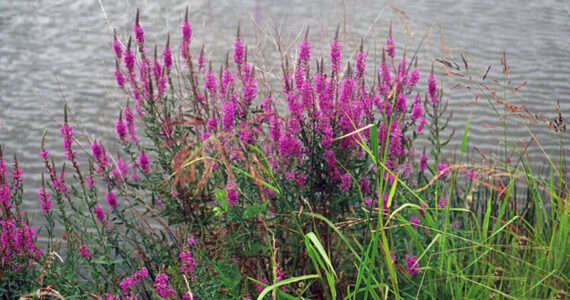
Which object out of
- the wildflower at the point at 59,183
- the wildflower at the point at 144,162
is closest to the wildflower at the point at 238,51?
the wildflower at the point at 144,162

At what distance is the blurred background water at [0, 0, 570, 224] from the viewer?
509cm

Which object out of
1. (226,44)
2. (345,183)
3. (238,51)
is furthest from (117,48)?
(226,44)

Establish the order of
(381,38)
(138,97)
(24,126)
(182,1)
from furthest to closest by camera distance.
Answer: (182,1), (381,38), (24,126), (138,97)

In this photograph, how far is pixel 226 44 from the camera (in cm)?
693

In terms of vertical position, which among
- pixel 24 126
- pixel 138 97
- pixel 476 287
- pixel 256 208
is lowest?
pixel 24 126

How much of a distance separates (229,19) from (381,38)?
233 cm

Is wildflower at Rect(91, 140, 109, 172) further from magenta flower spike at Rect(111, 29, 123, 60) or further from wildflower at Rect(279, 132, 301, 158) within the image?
wildflower at Rect(279, 132, 301, 158)

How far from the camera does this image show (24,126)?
16.9 ft

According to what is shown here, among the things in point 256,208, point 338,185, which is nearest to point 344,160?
point 338,185

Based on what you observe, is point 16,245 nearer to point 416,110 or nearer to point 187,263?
point 187,263

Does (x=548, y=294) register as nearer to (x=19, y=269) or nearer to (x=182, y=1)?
(x=19, y=269)

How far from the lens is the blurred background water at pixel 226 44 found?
509cm

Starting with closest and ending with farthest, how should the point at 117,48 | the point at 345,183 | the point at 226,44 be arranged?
the point at 345,183
the point at 117,48
the point at 226,44

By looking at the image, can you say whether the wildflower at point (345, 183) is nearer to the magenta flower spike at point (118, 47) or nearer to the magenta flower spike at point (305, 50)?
the magenta flower spike at point (305, 50)
